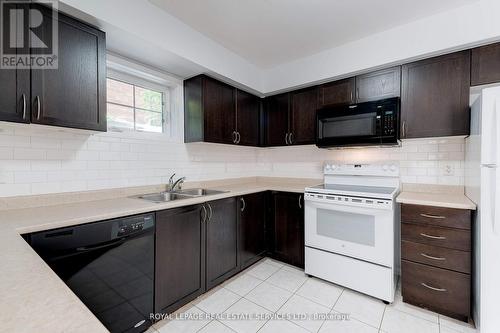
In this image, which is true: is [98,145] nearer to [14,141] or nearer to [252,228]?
[14,141]

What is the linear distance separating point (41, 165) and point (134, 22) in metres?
1.24

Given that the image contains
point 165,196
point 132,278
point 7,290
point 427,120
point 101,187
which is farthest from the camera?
point 165,196

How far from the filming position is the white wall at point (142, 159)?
152 cm

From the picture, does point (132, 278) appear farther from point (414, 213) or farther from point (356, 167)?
point (356, 167)

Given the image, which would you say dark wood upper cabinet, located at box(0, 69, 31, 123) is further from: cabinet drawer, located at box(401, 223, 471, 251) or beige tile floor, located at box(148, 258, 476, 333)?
cabinet drawer, located at box(401, 223, 471, 251)

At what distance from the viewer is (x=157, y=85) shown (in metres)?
2.41

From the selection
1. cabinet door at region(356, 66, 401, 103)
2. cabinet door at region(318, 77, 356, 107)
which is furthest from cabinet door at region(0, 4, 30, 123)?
cabinet door at region(356, 66, 401, 103)

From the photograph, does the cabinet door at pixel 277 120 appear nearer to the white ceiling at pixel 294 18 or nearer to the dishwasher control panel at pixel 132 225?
the white ceiling at pixel 294 18

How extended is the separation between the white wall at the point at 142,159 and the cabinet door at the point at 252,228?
0.64 m

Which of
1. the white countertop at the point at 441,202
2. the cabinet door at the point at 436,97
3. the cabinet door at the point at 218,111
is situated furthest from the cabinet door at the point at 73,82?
the cabinet door at the point at 436,97

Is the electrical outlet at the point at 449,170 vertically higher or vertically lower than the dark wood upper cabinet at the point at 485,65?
lower

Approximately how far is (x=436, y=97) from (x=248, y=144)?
6.47 ft

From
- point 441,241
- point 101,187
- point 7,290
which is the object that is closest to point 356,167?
point 441,241

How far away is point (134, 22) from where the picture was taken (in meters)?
1.67
